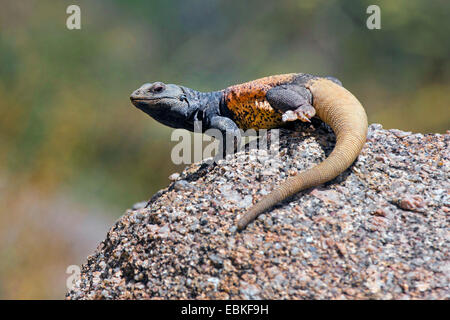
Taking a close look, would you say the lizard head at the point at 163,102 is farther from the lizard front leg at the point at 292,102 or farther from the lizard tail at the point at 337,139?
the lizard tail at the point at 337,139

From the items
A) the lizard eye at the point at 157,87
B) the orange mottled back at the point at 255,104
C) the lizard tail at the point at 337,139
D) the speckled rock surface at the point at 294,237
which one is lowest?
the speckled rock surface at the point at 294,237

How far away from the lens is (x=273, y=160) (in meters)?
4.15

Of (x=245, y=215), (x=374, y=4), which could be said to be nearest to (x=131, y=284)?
(x=245, y=215)

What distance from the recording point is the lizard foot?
14.5ft

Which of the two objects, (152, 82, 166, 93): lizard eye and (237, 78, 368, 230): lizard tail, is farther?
(152, 82, 166, 93): lizard eye

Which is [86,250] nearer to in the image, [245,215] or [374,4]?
[245,215]

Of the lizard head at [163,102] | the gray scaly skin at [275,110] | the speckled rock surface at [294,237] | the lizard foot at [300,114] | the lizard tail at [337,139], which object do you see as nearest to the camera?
the speckled rock surface at [294,237]

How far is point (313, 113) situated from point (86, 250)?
21.6 ft

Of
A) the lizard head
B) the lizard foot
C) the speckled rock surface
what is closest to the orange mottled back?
the lizard foot

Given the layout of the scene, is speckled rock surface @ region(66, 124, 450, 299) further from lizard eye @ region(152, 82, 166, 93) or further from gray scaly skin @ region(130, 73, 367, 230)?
lizard eye @ region(152, 82, 166, 93)

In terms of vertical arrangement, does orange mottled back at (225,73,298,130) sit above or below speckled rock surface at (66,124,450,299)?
above

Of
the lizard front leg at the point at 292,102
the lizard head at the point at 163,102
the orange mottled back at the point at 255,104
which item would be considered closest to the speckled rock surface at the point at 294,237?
the lizard front leg at the point at 292,102

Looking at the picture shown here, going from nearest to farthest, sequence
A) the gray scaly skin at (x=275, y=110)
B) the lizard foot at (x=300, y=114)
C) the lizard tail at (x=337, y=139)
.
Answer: the lizard tail at (x=337, y=139) → the gray scaly skin at (x=275, y=110) → the lizard foot at (x=300, y=114)

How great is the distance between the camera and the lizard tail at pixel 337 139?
3.53 m
